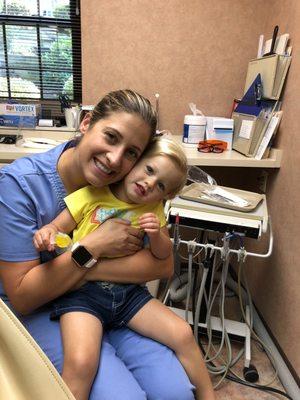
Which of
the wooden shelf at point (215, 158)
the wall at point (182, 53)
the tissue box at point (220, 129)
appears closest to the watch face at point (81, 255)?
the wooden shelf at point (215, 158)

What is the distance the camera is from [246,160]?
5.64 ft

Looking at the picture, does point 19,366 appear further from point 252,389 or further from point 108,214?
point 252,389

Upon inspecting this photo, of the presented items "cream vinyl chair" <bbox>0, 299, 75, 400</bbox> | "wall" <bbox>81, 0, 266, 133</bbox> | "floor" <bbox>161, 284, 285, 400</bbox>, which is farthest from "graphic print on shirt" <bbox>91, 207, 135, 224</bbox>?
"wall" <bbox>81, 0, 266, 133</bbox>

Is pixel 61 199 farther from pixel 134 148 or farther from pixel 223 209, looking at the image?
pixel 223 209

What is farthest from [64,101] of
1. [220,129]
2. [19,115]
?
[220,129]

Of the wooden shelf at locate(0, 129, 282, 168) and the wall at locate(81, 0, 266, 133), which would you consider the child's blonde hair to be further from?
the wall at locate(81, 0, 266, 133)

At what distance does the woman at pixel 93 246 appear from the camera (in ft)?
2.87

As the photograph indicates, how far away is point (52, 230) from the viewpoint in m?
0.87

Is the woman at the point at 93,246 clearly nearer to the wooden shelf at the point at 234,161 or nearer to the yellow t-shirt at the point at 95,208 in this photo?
the yellow t-shirt at the point at 95,208

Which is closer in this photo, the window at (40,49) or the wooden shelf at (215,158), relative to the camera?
the wooden shelf at (215,158)

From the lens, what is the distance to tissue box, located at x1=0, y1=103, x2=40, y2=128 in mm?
1990

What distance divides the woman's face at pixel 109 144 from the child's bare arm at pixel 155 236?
166mm

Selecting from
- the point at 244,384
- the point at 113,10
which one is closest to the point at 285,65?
the point at 113,10

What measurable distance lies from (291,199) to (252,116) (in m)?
0.52
